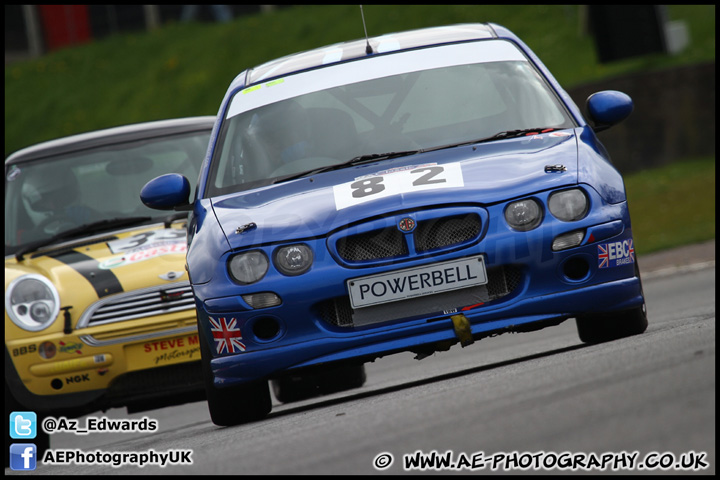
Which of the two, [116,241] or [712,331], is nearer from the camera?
[712,331]

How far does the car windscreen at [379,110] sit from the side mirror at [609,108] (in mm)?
192

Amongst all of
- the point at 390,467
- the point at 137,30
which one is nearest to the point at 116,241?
the point at 390,467

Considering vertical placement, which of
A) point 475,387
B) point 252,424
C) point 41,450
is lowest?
point 41,450

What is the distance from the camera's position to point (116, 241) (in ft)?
27.0

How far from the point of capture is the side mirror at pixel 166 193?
22.7 ft

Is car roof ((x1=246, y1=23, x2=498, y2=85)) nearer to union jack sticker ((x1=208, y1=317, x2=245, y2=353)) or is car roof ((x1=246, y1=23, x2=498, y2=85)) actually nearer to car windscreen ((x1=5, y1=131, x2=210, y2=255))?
car windscreen ((x1=5, y1=131, x2=210, y2=255))

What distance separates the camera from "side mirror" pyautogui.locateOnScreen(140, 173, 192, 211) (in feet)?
22.7

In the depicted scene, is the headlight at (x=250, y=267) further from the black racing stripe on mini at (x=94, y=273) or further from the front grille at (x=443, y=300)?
the black racing stripe on mini at (x=94, y=273)

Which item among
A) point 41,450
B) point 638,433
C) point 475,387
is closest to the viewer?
point 638,433

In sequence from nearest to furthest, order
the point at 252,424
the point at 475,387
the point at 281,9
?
the point at 475,387, the point at 252,424, the point at 281,9

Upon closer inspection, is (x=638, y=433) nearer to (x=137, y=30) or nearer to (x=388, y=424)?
(x=388, y=424)

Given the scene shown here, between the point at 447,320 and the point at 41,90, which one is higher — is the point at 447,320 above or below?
above

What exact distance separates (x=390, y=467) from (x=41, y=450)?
14.7 ft

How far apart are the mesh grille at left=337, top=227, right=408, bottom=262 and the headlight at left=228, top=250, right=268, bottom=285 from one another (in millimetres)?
360
